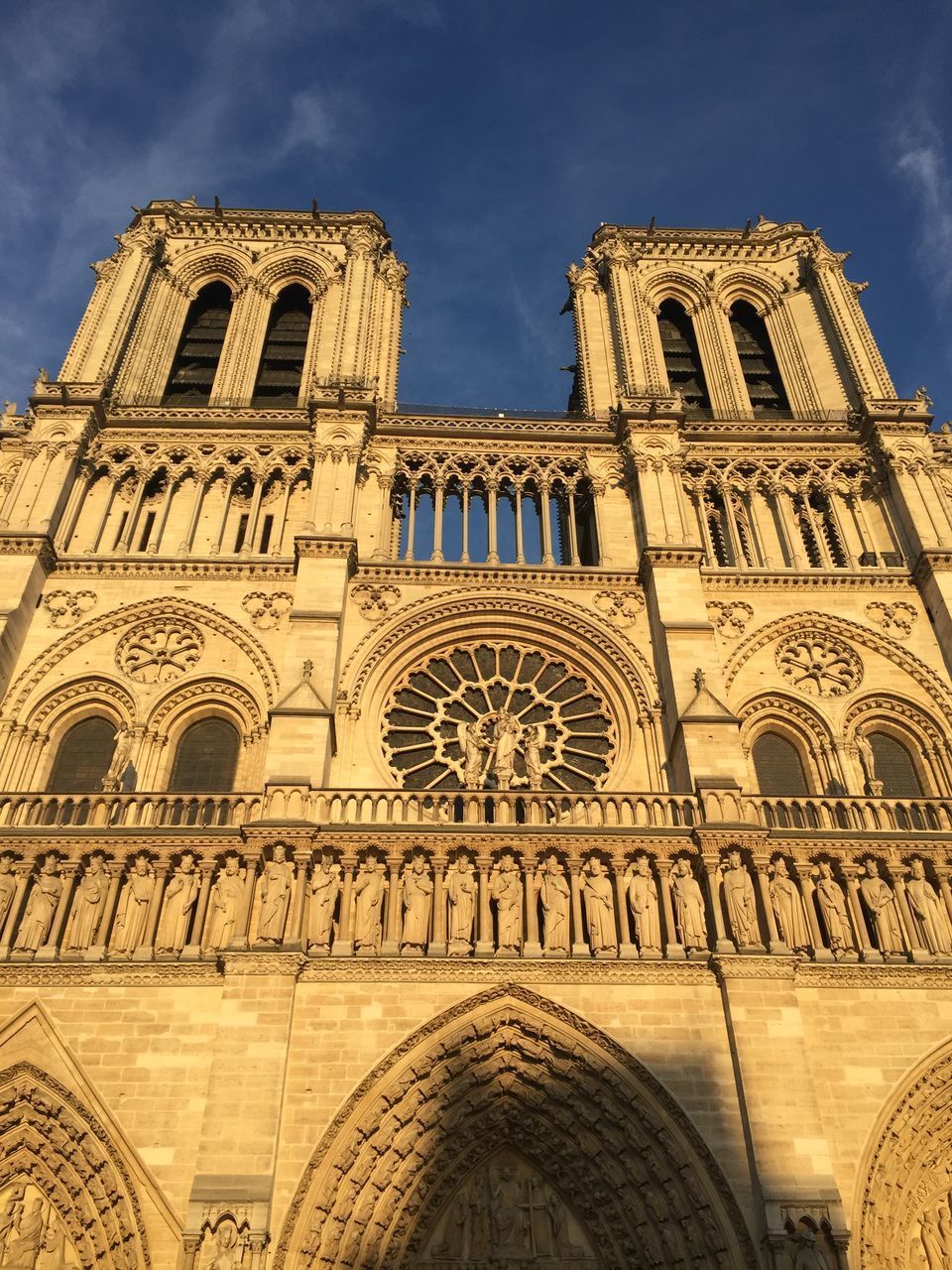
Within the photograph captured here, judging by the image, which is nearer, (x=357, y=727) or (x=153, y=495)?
(x=357, y=727)

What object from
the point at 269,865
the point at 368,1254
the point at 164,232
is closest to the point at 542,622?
the point at 269,865

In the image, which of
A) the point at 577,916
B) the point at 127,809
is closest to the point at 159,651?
the point at 127,809

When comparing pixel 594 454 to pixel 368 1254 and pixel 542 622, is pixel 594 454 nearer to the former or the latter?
pixel 542 622

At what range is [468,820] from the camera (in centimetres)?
1320

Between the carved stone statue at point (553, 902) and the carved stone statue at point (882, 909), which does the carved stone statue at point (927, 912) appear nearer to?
A: the carved stone statue at point (882, 909)

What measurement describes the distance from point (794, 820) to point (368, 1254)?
699cm

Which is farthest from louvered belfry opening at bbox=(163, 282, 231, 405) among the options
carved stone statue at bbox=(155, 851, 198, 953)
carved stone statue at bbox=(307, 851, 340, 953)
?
carved stone statue at bbox=(307, 851, 340, 953)

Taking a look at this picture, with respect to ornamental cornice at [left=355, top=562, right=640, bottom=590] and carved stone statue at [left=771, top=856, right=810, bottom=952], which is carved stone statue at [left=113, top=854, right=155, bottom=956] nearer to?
ornamental cornice at [left=355, top=562, right=640, bottom=590]

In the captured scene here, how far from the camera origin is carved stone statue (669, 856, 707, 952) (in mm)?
11836

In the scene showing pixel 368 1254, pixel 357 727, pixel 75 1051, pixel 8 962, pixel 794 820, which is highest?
pixel 357 727

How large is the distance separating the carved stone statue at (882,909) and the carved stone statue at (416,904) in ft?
16.2

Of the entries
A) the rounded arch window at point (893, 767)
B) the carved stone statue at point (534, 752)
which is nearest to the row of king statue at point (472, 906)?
the carved stone statue at point (534, 752)

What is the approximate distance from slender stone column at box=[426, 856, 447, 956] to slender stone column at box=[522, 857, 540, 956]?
87 centimetres

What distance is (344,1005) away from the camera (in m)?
11.3
